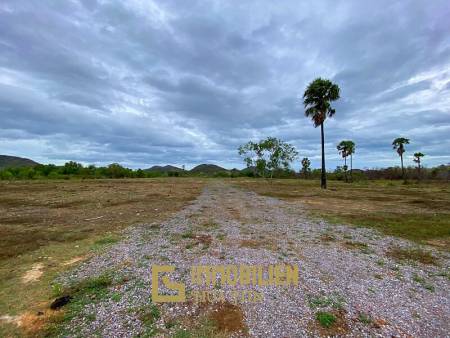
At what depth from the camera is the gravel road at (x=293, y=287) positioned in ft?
11.0

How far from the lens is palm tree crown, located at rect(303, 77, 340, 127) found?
1110 inches

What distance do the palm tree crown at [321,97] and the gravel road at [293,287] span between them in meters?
23.0

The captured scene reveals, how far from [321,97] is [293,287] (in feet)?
95.6

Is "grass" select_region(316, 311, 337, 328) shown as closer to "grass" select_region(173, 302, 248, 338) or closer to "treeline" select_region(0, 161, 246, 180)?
"grass" select_region(173, 302, 248, 338)

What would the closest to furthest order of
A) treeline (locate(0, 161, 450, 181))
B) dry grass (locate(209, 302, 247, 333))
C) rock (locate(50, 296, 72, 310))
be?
dry grass (locate(209, 302, 247, 333)) → rock (locate(50, 296, 72, 310)) → treeline (locate(0, 161, 450, 181))

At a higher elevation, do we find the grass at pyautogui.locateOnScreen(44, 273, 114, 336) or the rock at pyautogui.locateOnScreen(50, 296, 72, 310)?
the rock at pyautogui.locateOnScreen(50, 296, 72, 310)

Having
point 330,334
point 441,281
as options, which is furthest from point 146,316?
point 441,281

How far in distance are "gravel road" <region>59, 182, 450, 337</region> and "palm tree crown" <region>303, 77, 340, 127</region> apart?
23.0 meters

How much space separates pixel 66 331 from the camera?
326cm

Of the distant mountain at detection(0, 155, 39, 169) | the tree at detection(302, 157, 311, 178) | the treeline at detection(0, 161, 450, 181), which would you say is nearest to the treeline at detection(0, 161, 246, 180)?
the treeline at detection(0, 161, 450, 181)

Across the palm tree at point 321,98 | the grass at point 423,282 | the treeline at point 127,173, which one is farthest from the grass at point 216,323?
the treeline at point 127,173

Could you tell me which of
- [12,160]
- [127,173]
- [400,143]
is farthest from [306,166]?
[12,160]

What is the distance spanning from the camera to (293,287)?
179 inches

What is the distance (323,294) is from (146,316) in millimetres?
3298
